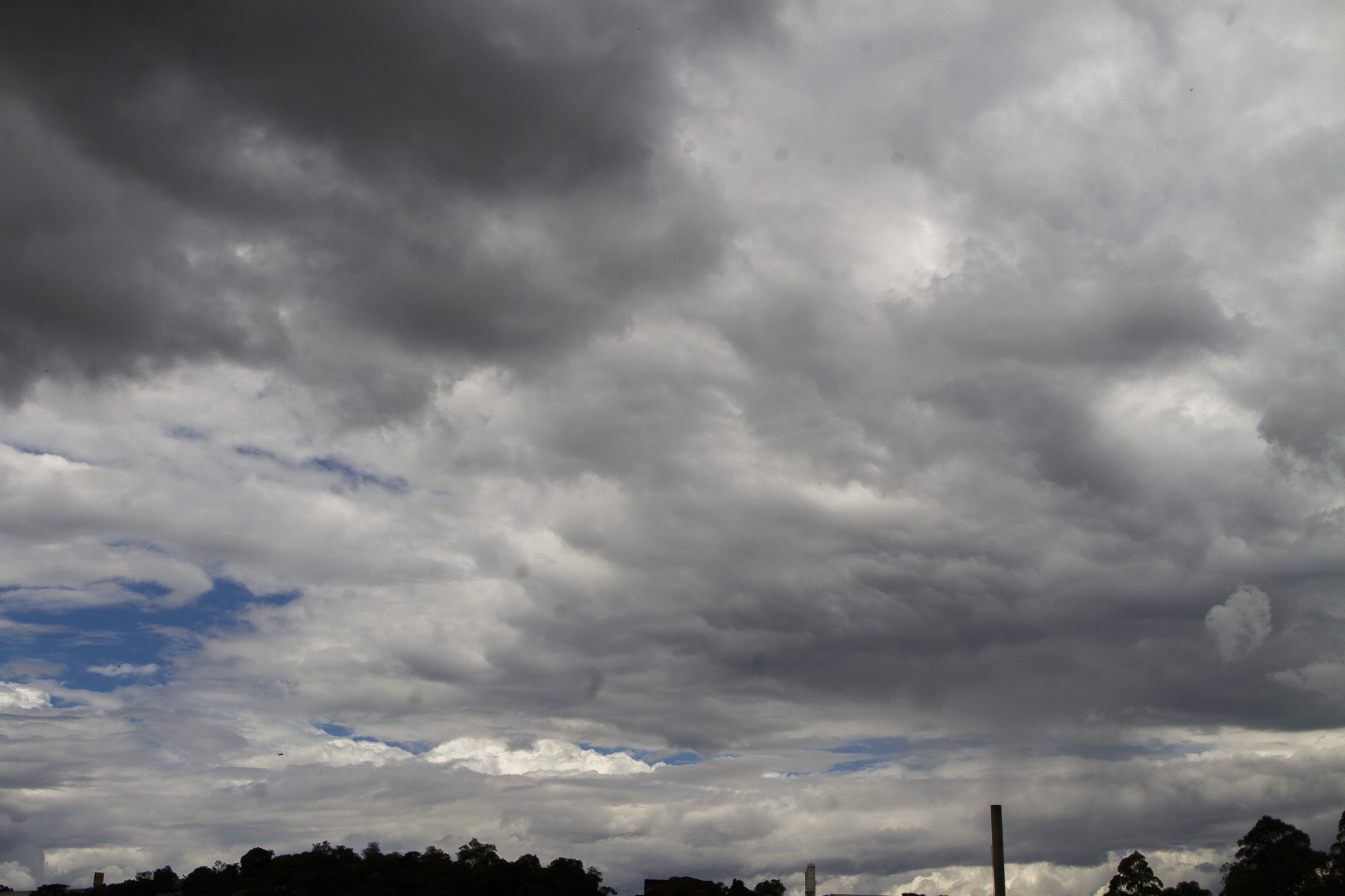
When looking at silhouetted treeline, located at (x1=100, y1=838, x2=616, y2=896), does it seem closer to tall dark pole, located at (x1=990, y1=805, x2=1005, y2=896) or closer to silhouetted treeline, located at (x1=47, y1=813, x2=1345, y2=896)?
silhouetted treeline, located at (x1=47, y1=813, x2=1345, y2=896)

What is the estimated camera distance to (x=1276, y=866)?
8181 cm

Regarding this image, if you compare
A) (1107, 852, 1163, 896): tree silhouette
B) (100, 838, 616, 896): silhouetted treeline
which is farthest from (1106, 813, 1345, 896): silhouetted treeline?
(100, 838, 616, 896): silhouetted treeline

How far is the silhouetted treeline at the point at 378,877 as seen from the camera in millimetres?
119812

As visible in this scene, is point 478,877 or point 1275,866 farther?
point 478,877

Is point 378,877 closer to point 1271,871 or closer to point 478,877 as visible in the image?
point 478,877

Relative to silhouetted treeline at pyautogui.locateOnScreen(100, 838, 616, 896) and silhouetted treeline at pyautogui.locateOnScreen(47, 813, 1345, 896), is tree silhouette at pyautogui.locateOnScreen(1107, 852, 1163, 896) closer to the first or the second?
silhouetted treeline at pyautogui.locateOnScreen(47, 813, 1345, 896)

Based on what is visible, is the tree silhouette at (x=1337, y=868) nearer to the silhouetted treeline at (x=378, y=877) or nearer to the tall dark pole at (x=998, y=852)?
the tall dark pole at (x=998, y=852)

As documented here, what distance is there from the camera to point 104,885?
142m

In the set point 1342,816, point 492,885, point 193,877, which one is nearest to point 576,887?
point 492,885

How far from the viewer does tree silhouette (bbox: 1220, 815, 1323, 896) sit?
263 feet

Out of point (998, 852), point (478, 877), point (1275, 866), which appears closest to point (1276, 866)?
point (1275, 866)

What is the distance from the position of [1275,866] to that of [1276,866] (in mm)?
126

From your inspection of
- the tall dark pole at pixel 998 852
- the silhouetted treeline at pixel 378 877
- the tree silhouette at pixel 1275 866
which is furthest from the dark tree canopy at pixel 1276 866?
the silhouetted treeline at pixel 378 877

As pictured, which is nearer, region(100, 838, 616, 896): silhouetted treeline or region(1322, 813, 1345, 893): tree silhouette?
region(1322, 813, 1345, 893): tree silhouette
